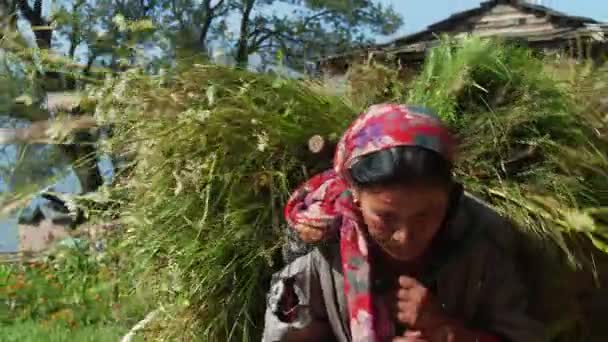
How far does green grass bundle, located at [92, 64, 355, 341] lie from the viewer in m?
1.75

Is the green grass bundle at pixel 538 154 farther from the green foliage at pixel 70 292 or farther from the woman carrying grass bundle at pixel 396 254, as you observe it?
the green foliage at pixel 70 292

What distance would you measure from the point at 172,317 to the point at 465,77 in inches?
32.6

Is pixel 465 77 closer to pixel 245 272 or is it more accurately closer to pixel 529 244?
pixel 529 244

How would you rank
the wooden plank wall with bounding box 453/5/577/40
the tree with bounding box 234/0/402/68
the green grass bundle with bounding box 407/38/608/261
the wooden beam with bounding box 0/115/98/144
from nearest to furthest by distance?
the green grass bundle with bounding box 407/38/608/261 → the wooden beam with bounding box 0/115/98/144 → the wooden plank wall with bounding box 453/5/577/40 → the tree with bounding box 234/0/402/68

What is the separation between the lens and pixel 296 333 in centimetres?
155

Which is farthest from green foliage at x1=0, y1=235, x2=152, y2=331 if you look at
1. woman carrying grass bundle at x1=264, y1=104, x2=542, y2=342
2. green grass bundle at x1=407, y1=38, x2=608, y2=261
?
green grass bundle at x1=407, y1=38, x2=608, y2=261

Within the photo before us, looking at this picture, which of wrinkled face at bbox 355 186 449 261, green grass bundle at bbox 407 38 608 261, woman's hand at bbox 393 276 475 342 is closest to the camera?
wrinkled face at bbox 355 186 449 261

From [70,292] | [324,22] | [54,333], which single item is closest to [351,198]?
[54,333]

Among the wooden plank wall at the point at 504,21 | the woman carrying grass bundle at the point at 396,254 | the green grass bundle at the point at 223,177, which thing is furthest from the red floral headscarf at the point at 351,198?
the wooden plank wall at the point at 504,21

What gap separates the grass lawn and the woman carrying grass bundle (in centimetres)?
219

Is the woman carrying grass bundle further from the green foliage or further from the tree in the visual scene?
the tree

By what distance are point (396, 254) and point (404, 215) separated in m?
0.10

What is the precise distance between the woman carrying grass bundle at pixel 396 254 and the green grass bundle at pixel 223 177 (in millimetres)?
186

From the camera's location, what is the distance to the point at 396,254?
1391mm
